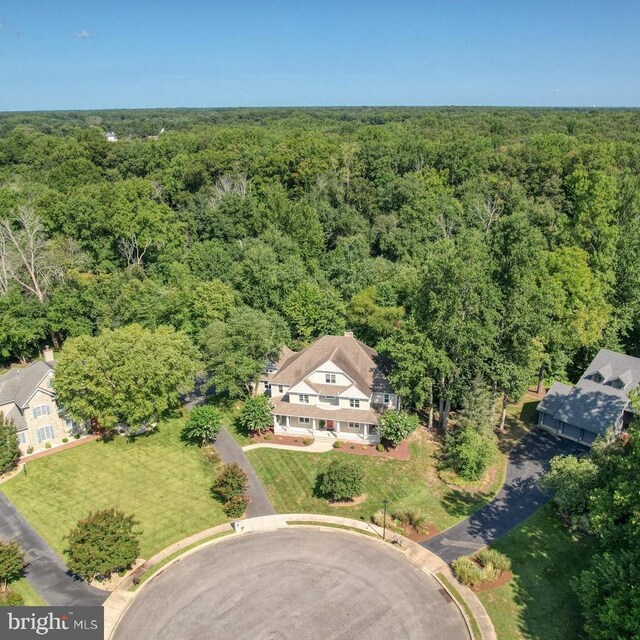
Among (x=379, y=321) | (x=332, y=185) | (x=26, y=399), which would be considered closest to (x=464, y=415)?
(x=379, y=321)

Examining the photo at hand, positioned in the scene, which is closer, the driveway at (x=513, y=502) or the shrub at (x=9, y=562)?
the shrub at (x=9, y=562)

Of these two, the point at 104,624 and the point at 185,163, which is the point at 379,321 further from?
the point at 185,163

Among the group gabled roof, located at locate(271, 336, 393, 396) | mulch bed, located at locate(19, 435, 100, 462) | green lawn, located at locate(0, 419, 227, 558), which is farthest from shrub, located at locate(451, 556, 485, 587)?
mulch bed, located at locate(19, 435, 100, 462)

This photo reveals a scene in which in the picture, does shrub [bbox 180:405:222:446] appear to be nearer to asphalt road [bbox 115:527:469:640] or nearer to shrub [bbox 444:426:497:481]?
asphalt road [bbox 115:527:469:640]

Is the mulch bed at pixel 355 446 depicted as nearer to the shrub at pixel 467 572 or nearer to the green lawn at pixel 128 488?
the green lawn at pixel 128 488

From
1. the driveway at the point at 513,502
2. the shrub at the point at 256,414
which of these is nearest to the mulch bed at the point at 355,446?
the shrub at the point at 256,414

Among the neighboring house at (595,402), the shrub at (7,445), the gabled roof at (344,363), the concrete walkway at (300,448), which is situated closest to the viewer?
the shrub at (7,445)
